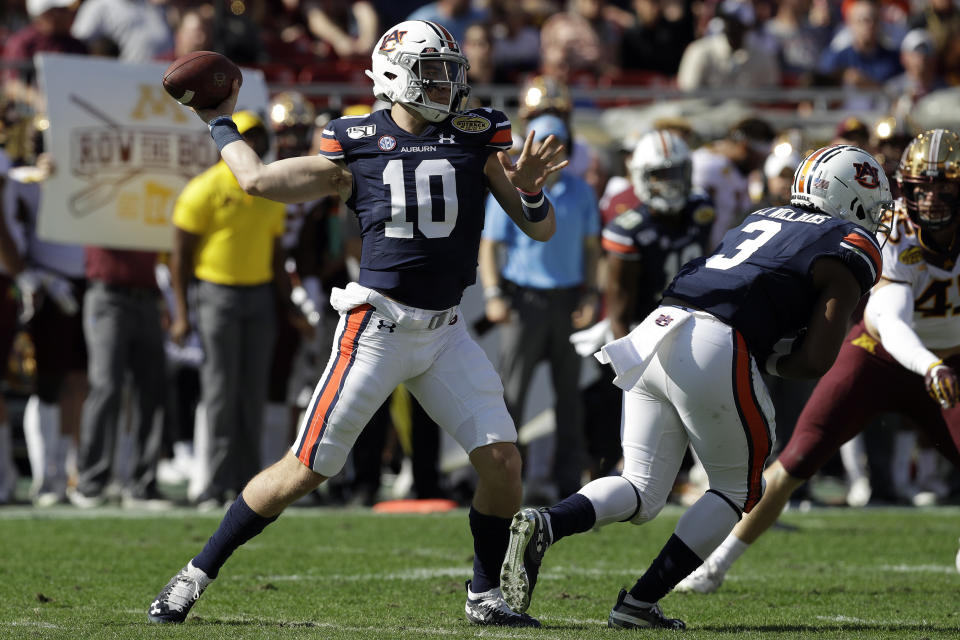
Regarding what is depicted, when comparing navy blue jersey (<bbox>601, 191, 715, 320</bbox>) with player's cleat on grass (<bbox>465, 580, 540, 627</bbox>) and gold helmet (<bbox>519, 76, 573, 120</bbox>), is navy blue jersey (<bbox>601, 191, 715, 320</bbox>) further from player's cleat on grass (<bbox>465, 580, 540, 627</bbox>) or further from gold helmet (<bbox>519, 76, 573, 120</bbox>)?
player's cleat on grass (<bbox>465, 580, 540, 627</bbox>)

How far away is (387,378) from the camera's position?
497 cm

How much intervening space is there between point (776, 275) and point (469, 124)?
1104mm

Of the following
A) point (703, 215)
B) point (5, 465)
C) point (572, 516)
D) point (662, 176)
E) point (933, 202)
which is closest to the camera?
point (572, 516)

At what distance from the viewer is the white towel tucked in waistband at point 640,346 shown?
490 centimetres

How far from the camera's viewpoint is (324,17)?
13.4 meters

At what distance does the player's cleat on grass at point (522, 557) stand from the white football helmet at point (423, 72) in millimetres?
1348

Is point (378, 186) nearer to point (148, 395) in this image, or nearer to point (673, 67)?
point (148, 395)

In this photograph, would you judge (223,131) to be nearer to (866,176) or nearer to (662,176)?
(866,176)

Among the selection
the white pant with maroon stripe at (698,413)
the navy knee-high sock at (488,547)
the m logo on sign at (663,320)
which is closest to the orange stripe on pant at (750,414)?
the white pant with maroon stripe at (698,413)

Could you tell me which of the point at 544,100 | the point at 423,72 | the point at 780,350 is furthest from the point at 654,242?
the point at 423,72

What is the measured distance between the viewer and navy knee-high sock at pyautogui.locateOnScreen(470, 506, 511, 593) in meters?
5.11

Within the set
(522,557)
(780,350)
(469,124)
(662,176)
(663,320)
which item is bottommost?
(522,557)

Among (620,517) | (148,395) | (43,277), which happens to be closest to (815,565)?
(620,517)

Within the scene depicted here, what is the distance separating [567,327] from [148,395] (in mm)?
2456
